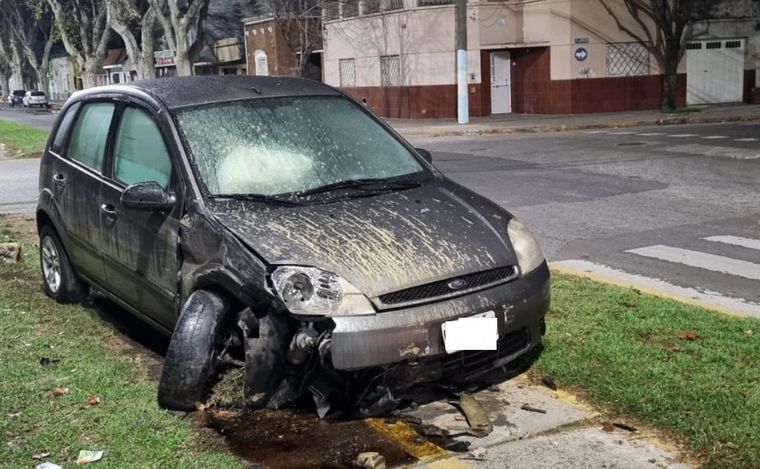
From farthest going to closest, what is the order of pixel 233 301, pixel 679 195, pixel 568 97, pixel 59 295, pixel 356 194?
pixel 568 97, pixel 679 195, pixel 59 295, pixel 356 194, pixel 233 301

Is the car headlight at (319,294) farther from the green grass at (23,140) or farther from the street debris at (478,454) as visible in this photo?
the green grass at (23,140)

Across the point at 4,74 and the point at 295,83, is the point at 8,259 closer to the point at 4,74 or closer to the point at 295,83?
the point at 295,83

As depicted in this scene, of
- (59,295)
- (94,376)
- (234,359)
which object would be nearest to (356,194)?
(234,359)

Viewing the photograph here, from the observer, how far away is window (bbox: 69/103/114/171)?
6027 millimetres

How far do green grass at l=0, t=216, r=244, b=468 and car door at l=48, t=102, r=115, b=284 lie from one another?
1.64 feet

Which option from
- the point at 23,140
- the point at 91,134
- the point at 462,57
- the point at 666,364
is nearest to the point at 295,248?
the point at 666,364

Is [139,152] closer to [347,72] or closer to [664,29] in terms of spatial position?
[664,29]

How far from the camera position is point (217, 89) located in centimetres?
557

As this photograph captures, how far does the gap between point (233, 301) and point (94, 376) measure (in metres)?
1.20

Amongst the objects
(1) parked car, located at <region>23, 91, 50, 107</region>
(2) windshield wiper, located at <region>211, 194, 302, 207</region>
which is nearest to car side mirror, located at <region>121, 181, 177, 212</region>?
(2) windshield wiper, located at <region>211, 194, 302, 207</region>

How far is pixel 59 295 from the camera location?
6.90m

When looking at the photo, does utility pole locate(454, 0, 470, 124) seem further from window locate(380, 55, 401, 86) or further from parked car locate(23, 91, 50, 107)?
parked car locate(23, 91, 50, 107)

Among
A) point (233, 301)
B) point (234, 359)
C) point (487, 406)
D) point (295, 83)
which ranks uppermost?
point (295, 83)

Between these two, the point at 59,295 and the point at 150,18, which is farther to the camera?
the point at 150,18
